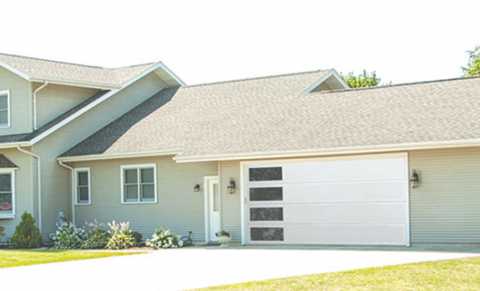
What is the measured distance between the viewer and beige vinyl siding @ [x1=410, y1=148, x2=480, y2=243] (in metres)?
20.7

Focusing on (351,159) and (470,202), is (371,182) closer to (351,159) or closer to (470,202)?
(351,159)

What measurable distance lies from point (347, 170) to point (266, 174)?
8.35 ft

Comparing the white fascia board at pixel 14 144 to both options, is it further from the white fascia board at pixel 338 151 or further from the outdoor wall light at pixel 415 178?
the outdoor wall light at pixel 415 178

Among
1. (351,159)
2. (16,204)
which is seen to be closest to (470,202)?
(351,159)

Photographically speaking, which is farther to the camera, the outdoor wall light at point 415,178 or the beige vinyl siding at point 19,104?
the beige vinyl siding at point 19,104


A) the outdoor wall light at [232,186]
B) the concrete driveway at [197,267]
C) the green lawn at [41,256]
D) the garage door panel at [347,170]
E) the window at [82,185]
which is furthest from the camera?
the window at [82,185]

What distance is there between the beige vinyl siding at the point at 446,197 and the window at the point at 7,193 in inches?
530

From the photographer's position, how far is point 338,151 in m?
21.9

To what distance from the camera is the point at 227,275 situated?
1619 centimetres

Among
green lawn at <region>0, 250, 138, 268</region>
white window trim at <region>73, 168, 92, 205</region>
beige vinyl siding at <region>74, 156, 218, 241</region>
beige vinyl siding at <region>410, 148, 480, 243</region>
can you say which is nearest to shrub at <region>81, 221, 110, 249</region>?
beige vinyl siding at <region>74, 156, 218, 241</region>

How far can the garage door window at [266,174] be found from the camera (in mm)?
23844

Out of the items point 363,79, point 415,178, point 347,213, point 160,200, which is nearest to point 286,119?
point 347,213

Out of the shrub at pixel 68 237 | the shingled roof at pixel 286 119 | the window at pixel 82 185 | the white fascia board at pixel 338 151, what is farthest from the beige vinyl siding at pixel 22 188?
the white fascia board at pixel 338 151

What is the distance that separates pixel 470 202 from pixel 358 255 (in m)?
3.34
